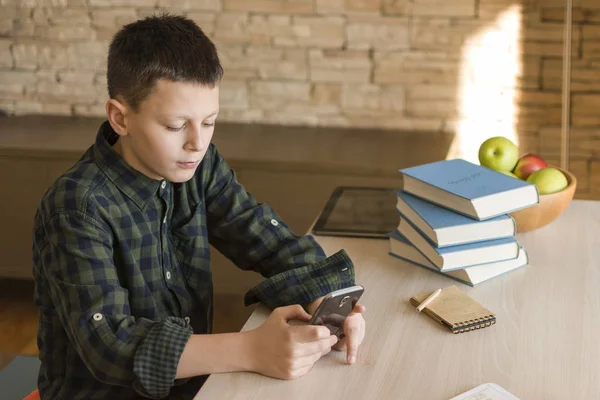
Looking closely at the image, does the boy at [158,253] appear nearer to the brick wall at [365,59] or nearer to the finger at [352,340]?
the finger at [352,340]

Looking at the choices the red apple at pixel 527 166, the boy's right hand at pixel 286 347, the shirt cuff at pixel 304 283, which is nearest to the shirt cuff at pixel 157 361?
the boy's right hand at pixel 286 347

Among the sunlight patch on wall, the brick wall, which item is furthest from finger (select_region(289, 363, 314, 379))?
the brick wall

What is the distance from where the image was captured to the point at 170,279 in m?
1.46

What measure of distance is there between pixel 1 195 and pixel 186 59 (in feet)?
5.48

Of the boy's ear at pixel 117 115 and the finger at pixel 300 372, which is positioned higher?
the boy's ear at pixel 117 115

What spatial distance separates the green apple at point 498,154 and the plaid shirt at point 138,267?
0.47 meters

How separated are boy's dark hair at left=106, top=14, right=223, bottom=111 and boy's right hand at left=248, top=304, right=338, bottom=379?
41cm

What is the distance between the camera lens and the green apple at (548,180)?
165cm

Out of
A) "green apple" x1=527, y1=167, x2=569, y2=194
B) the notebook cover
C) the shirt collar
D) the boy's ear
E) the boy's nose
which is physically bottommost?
"green apple" x1=527, y1=167, x2=569, y2=194

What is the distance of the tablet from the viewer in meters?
1.71

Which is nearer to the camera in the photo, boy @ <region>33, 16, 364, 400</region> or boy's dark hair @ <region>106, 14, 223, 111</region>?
boy @ <region>33, 16, 364, 400</region>

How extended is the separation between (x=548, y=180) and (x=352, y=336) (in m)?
0.67

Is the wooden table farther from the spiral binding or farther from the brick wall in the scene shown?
the brick wall

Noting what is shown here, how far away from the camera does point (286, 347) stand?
1139mm
